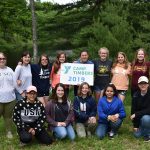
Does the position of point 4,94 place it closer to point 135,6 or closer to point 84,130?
point 84,130

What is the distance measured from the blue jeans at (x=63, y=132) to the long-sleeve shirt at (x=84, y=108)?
1.45 feet

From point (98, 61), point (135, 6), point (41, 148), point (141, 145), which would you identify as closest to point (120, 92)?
point (98, 61)

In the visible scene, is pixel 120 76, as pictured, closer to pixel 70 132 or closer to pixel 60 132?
pixel 70 132

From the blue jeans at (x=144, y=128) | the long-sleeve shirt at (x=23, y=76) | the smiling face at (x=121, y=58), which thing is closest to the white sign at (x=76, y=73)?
the smiling face at (x=121, y=58)

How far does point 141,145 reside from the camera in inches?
304

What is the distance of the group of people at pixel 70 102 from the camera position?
26.1 ft

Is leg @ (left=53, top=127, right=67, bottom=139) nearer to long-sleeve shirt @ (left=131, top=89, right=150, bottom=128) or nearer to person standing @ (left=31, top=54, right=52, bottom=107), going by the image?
person standing @ (left=31, top=54, right=52, bottom=107)

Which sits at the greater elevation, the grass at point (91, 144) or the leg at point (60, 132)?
the leg at point (60, 132)

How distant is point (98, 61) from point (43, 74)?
137 cm

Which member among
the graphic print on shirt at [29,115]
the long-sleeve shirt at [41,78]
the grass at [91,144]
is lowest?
the grass at [91,144]

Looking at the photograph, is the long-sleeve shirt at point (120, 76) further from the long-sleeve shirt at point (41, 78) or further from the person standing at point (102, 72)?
the long-sleeve shirt at point (41, 78)

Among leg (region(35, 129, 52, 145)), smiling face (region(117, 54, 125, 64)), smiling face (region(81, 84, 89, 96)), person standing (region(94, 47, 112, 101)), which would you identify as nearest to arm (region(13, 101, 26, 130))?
leg (region(35, 129, 52, 145))

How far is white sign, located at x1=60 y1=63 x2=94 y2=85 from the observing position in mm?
9316

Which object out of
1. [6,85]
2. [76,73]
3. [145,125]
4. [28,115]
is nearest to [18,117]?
[28,115]
